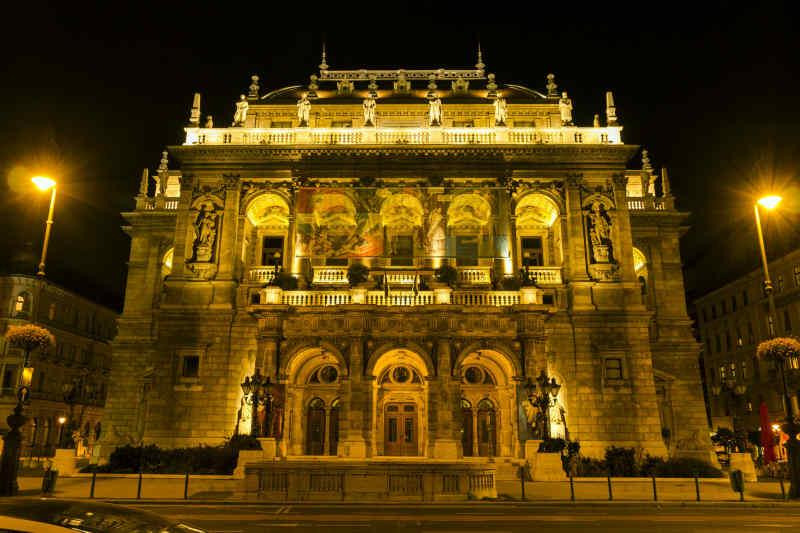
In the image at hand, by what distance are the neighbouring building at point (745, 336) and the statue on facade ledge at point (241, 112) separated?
3973cm

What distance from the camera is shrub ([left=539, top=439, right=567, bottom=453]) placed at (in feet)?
87.6

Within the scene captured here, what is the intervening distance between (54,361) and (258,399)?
124ft

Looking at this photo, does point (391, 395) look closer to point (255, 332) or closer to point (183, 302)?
point (255, 332)

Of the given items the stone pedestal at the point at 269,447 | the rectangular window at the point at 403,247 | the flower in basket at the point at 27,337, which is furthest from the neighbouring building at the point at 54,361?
the flower in basket at the point at 27,337

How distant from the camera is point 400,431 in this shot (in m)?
33.8

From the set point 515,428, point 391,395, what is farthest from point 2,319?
point 515,428

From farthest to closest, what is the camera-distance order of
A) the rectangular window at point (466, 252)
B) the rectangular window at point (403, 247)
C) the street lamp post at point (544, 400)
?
the rectangular window at point (403, 247), the rectangular window at point (466, 252), the street lamp post at point (544, 400)

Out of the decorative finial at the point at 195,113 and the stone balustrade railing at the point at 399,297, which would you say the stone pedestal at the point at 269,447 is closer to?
the stone balustrade railing at the point at 399,297

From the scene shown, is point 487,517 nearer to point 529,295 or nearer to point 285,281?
point 529,295

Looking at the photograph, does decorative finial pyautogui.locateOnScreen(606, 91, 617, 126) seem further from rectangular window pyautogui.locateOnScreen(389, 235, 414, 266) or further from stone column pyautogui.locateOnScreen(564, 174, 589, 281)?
rectangular window pyautogui.locateOnScreen(389, 235, 414, 266)

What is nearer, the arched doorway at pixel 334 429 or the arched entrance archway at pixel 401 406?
the arched entrance archway at pixel 401 406

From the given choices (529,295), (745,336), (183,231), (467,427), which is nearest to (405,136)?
(529,295)

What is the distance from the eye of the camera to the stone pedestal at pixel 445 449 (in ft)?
94.5

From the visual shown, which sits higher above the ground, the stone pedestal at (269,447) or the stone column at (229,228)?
the stone column at (229,228)
